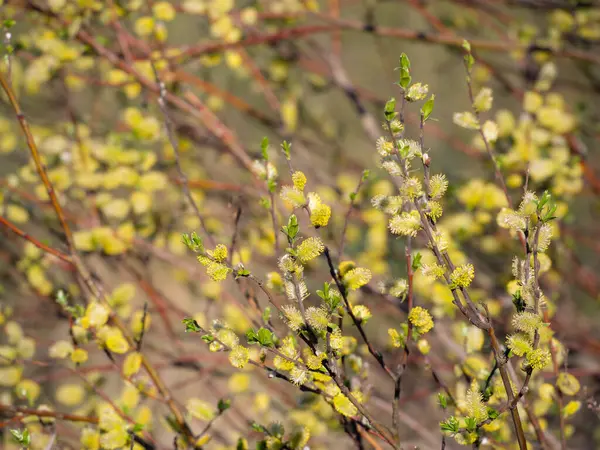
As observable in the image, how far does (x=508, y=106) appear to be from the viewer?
4.99m

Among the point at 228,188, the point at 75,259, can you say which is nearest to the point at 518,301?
the point at 75,259

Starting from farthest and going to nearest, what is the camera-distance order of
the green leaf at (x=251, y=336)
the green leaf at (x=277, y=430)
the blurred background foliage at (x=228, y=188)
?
the blurred background foliage at (x=228, y=188) → the green leaf at (x=277, y=430) → the green leaf at (x=251, y=336)

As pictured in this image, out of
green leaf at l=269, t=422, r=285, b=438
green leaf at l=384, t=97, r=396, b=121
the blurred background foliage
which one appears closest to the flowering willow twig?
green leaf at l=384, t=97, r=396, b=121

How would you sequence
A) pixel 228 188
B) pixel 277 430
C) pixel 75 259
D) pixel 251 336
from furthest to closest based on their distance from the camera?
pixel 228 188 < pixel 75 259 < pixel 277 430 < pixel 251 336

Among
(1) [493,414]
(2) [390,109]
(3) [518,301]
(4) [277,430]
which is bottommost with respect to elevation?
(4) [277,430]

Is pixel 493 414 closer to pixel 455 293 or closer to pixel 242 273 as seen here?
pixel 455 293

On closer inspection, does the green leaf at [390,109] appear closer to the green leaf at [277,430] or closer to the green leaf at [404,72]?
the green leaf at [404,72]

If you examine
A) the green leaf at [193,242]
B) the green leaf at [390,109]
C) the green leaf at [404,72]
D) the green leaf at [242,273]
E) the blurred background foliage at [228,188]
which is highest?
the green leaf at [404,72]

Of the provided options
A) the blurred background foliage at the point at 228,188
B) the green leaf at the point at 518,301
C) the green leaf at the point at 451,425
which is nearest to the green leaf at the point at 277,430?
the blurred background foliage at the point at 228,188

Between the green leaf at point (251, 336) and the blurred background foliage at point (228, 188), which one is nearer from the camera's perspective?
the green leaf at point (251, 336)

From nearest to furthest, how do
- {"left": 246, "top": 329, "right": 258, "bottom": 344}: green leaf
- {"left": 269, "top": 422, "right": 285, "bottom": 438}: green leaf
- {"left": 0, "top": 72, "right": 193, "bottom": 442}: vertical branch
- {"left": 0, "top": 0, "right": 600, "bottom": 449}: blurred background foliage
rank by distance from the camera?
{"left": 246, "top": 329, "right": 258, "bottom": 344}: green leaf → {"left": 269, "top": 422, "right": 285, "bottom": 438}: green leaf → {"left": 0, "top": 72, "right": 193, "bottom": 442}: vertical branch → {"left": 0, "top": 0, "right": 600, "bottom": 449}: blurred background foliage

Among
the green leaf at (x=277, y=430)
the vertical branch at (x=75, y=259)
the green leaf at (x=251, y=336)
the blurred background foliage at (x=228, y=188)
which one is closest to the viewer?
the green leaf at (x=251, y=336)

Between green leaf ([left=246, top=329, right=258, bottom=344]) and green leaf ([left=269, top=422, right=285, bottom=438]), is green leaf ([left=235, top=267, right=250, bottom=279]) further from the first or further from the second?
green leaf ([left=269, top=422, right=285, bottom=438])

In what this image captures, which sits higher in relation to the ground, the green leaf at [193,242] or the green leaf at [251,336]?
the green leaf at [193,242]
